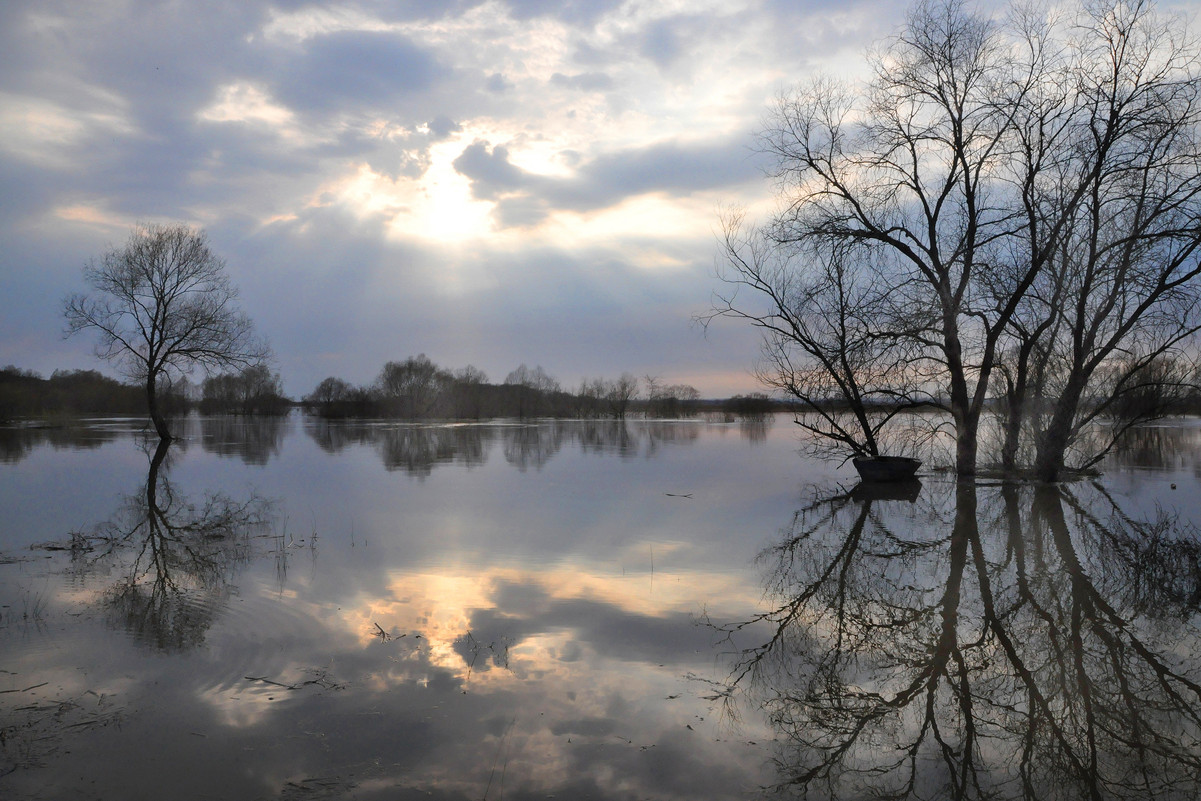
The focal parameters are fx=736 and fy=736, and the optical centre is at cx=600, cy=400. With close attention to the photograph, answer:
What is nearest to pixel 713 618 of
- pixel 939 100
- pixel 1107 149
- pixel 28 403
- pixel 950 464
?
pixel 1107 149

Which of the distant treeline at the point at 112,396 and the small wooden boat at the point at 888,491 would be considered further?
the distant treeline at the point at 112,396

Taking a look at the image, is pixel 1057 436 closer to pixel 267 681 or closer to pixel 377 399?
pixel 267 681

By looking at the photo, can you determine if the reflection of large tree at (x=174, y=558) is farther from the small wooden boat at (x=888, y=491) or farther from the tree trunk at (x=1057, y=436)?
the tree trunk at (x=1057, y=436)

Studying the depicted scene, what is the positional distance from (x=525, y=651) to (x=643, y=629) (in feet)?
4.21

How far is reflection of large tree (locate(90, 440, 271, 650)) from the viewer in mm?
6793

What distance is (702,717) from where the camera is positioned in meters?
5.03

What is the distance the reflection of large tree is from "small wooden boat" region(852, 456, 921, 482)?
14.6m

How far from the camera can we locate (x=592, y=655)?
625cm

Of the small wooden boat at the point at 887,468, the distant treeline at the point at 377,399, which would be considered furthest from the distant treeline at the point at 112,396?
the small wooden boat at the point at 887,468

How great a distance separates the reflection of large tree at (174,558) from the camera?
6.79 metres

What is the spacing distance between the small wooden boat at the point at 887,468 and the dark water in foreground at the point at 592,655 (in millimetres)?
5530

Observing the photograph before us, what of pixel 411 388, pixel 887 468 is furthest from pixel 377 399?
pixel 887 468

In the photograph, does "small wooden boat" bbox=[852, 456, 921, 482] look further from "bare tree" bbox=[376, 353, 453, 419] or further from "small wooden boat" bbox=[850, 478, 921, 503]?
"bare tree" bbox=[376, 353, 453, 419]

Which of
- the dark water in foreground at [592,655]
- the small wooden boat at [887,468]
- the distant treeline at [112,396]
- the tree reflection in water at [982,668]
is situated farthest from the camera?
the distant treeline at [112,396]
